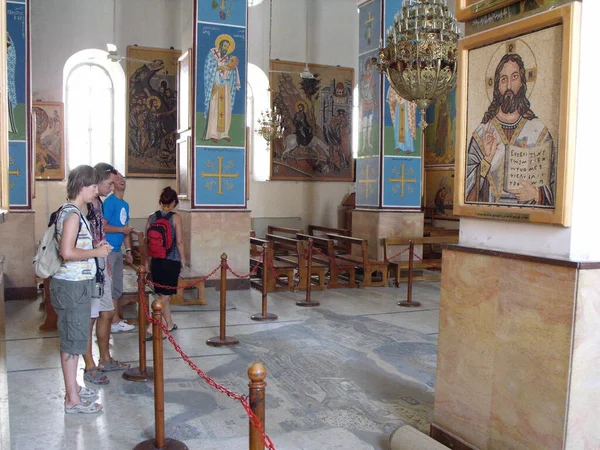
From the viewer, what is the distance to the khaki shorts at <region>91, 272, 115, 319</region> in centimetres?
505

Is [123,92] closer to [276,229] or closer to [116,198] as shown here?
[276,229]

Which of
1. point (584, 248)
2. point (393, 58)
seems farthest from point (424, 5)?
point (584, 248)

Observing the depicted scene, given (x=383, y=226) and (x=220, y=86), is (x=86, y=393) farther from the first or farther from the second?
(x=383, y=226)

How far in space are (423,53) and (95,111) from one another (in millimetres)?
12157

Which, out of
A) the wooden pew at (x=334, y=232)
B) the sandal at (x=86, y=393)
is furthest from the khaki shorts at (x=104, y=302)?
the wooden pew at (x=334, y=232)

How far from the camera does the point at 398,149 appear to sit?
1166 cm

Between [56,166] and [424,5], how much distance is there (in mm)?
11385

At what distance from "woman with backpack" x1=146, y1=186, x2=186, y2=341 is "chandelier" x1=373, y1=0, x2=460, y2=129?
2.69 meters

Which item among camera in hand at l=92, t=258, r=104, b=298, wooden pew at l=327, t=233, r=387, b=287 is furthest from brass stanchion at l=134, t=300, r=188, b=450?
wooden pew at l=327, t=233, r=387, b=287

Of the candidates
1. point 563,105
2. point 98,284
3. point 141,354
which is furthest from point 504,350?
point 141,354

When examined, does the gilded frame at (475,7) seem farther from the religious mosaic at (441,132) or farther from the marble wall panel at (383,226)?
the religious mosaic at (441,132)

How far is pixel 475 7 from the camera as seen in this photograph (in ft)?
12.1

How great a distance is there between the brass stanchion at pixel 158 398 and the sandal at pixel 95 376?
4.47ft

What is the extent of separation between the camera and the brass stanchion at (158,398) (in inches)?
151
